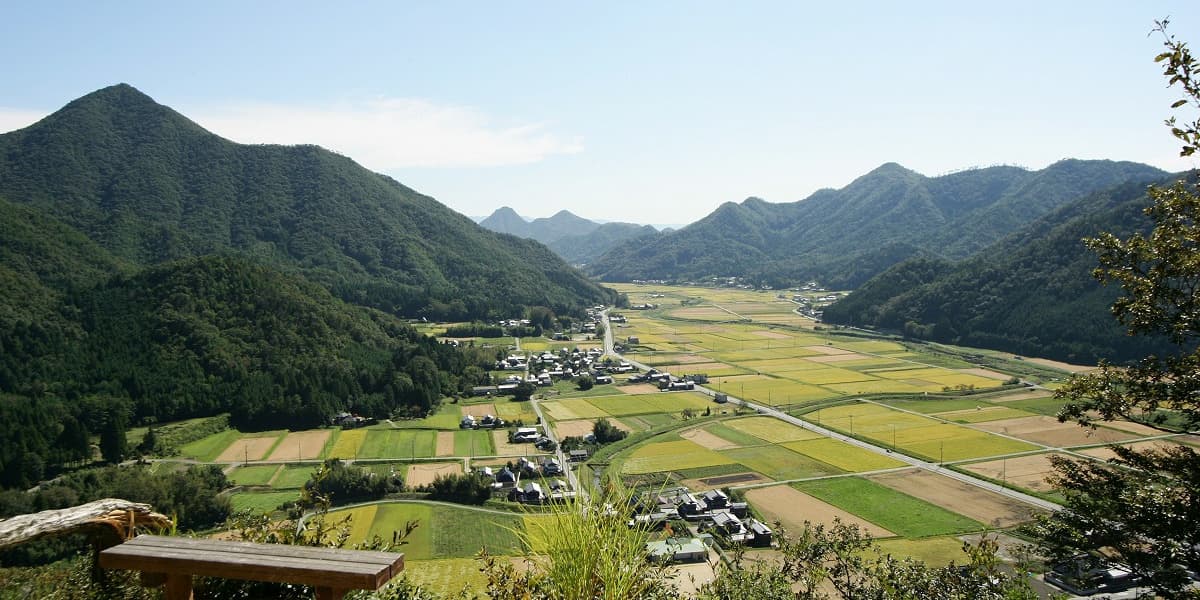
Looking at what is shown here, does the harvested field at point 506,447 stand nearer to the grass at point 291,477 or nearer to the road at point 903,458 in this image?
the grass at point 291,477

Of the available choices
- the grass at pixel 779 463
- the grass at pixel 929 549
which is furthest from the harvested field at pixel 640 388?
the grass at pixel 929 549

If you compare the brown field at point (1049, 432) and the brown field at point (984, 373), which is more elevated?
the brown field at point (984, 373)

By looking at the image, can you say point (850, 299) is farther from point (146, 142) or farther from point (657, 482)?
point (146, 142)

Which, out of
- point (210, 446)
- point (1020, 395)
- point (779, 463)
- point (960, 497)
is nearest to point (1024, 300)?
point (1020, 395)

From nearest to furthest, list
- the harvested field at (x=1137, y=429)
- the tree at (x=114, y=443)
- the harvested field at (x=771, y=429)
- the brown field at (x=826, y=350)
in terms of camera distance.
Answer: the tree at (x=114, y=443) < the harvested field at (x=1137, y=429) < the harvested field at (x=771, y=429) < the brown field at (x=826, y=350)

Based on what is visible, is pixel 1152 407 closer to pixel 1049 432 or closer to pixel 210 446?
pixel 1049 432

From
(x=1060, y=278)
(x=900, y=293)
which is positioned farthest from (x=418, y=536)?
(x=900, y=293)
